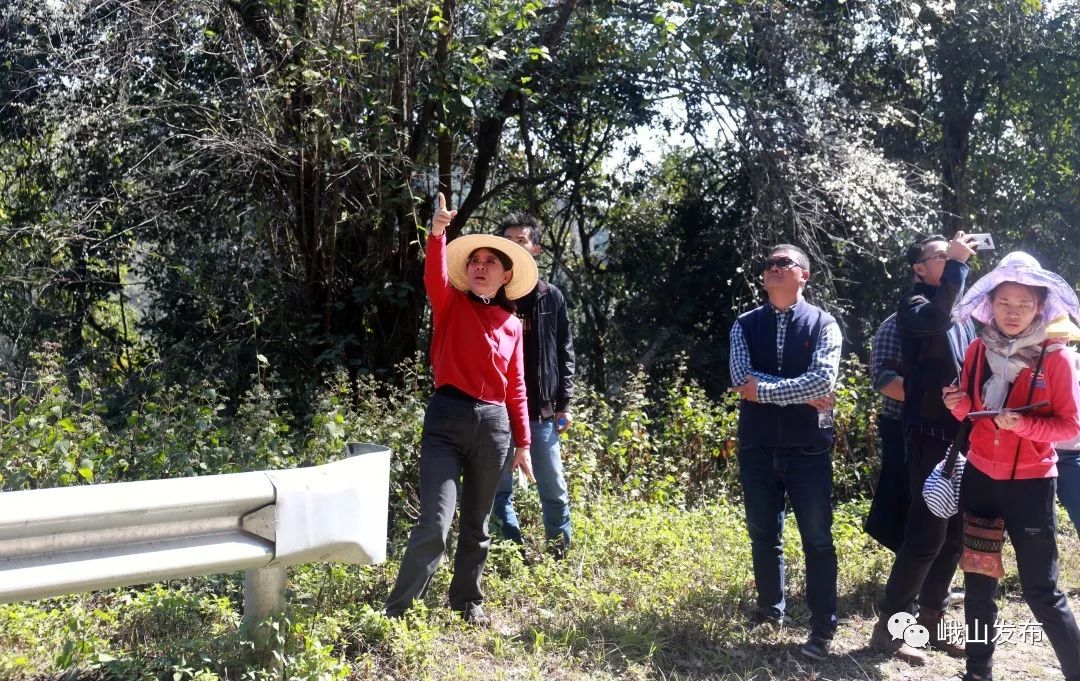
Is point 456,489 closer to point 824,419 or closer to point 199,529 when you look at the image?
point 199,529

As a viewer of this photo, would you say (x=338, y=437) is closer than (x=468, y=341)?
No

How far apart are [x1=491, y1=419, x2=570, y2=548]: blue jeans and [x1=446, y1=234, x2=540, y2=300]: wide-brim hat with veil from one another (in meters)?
0.97

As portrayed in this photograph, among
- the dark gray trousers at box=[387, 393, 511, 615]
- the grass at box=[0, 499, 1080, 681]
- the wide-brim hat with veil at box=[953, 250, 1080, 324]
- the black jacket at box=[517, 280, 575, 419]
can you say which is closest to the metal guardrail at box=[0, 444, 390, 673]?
the grass at box=[0, 499, 1080, 681]

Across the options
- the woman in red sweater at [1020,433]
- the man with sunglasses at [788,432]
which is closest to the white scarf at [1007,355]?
the woman in red sweater at [1020,433]

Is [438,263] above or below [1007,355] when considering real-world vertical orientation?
above

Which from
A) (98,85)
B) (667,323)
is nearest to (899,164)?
(667,323)

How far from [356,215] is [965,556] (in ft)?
17.0

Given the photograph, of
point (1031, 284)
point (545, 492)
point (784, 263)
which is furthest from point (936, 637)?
point (545, 492)

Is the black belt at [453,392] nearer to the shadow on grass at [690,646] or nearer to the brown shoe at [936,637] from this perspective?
the shadow on grass at [690,646]

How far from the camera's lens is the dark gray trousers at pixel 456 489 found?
447cm

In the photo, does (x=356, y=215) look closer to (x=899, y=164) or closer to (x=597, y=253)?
(x=597, y=253)

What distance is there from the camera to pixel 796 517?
4914 mm

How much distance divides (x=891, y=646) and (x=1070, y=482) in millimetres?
1575

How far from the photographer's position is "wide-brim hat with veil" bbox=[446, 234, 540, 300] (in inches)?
190
